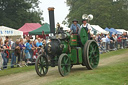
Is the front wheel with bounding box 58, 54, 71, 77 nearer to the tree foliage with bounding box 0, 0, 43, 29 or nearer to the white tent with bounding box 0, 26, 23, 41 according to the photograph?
the white tent with bounding box 0, 26, 23, 41

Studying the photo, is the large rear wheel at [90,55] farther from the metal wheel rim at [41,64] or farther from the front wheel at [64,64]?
the metal wheel rim at [41,64]

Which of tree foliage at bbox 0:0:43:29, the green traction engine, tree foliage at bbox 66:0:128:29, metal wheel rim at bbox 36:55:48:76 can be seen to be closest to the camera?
the green traction engine

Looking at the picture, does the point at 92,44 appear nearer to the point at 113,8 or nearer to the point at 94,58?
the point at 94,58

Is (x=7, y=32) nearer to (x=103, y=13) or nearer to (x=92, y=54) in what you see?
(x=92, y=54)

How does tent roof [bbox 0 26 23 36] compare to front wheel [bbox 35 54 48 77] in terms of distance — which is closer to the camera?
front wheel [bbox 35 54 48 77]

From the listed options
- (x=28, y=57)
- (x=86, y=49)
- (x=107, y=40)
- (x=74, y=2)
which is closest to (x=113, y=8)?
(x=74, y=2)

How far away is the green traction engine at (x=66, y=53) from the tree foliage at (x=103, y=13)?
147 feet

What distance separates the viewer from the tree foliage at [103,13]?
55.4 m

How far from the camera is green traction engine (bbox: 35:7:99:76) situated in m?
9.65

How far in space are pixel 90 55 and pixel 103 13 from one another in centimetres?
4511

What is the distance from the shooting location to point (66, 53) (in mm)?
10250

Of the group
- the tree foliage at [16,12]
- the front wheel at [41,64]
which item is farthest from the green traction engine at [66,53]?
the tree foliage at [16,12]

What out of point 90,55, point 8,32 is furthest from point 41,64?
point 8,32

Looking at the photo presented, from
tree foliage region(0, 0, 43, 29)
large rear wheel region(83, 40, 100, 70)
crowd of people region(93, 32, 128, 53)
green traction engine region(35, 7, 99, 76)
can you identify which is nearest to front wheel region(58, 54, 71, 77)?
green traction engine region(35, 7, 99, 76)
